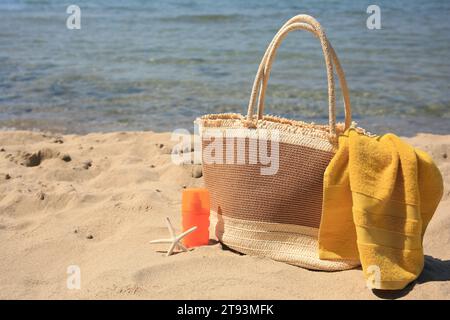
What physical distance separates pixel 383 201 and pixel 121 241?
1.43 meters

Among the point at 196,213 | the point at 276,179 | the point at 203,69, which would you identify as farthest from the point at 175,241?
the point at 203,69

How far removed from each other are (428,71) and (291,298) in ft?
21.6

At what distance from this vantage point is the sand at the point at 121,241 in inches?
107

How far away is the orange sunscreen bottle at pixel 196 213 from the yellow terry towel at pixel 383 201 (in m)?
0.68

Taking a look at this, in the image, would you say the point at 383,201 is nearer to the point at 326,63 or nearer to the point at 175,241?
the point at 326,63

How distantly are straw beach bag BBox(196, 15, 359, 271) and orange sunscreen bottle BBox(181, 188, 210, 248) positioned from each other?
66mm

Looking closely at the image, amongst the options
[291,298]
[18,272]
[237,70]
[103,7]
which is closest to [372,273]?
[291,298]

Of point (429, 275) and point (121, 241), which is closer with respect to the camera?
point (429, 275)

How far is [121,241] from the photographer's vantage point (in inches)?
132

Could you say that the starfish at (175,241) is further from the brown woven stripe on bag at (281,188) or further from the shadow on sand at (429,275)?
the shadow on sand at (429,275)

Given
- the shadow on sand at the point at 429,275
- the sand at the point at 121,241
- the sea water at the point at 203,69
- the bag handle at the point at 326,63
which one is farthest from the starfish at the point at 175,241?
the sea water at the point at 203,69

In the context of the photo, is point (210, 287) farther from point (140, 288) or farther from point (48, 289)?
point (48, 289)

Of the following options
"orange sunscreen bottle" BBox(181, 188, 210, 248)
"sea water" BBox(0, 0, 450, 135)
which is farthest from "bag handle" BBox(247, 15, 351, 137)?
"sea water" BBox(0, 0, 450, 135)

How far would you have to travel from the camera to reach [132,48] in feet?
34.0
